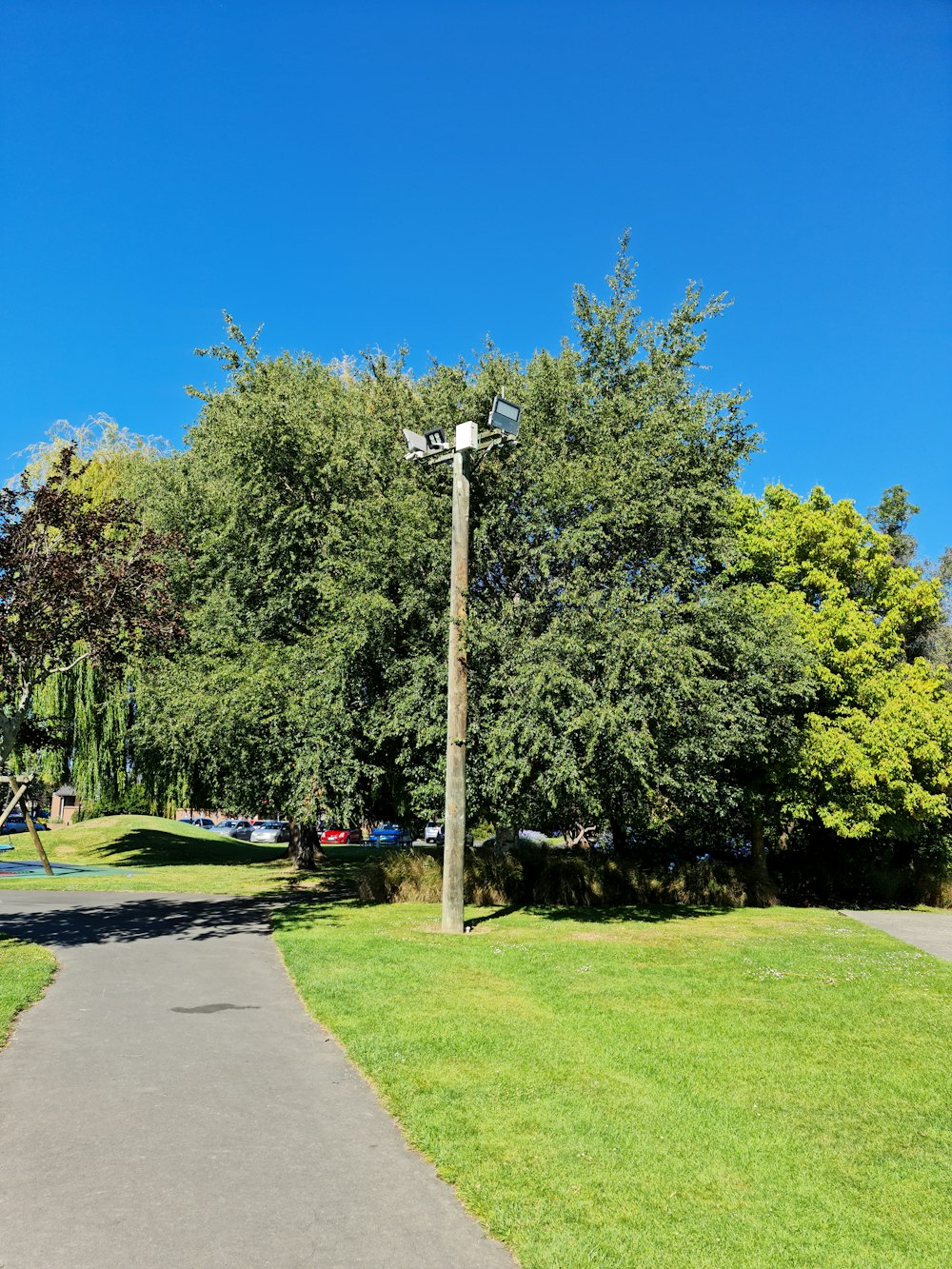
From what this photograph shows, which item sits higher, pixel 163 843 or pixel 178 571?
pixel 178 571

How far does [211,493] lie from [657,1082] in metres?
17.5

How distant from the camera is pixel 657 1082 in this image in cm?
654

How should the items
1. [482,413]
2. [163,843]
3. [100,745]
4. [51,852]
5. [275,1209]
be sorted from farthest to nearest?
[163,843] → [51,852] → [100,745] → [482,413] → [275,1209]

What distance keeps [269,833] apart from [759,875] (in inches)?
1377

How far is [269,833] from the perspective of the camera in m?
50.9

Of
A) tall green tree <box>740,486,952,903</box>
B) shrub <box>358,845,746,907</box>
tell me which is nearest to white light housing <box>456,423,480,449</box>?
tall green tree <box>740,486,952,903</box>

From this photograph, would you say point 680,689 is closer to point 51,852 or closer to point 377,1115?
point 377,1115

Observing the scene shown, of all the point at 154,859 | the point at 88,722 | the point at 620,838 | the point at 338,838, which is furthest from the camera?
the point at 338,838

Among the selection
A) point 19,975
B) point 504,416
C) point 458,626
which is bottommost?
point 19,975

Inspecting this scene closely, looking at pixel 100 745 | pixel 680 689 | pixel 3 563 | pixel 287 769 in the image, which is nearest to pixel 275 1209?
pixel 3 563

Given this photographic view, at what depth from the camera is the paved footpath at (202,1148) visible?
404 cm

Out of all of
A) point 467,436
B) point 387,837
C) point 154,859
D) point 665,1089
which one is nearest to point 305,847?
point 154,859

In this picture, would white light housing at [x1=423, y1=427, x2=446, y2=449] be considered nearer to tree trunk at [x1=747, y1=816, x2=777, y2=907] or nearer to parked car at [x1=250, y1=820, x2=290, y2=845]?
tree trunk at [x1=747, y1=816, x2=777, y2=907]

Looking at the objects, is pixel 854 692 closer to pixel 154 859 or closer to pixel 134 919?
pixel 134 919
